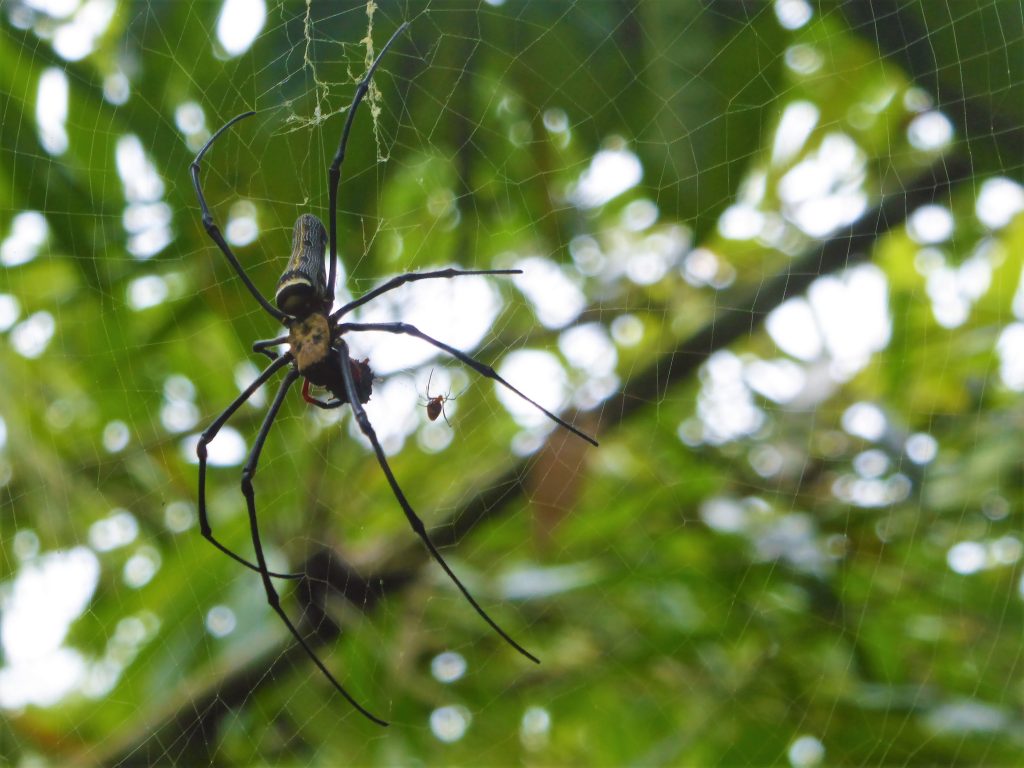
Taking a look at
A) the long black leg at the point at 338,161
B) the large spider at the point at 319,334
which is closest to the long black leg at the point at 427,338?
the large spider at the point at 319,334

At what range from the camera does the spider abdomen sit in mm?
2260

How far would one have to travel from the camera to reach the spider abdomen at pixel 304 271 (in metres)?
2.26

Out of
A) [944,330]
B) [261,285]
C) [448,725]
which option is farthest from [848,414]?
[261,285]

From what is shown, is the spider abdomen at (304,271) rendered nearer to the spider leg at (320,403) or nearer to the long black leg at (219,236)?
the long black leg at (219,236)

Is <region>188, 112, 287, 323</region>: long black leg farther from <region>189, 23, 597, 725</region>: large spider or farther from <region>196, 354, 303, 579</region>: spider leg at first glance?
<region>196, 354, 303, 579</region>: spider leg

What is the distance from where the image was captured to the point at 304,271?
7.41ft

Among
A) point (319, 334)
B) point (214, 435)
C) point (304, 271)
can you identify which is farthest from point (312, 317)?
point (214, 435)

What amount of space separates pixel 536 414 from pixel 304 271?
1070 mm

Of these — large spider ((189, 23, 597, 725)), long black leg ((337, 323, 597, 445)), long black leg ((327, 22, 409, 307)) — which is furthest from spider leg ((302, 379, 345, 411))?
long black leg ((327, 22, 409, 307))

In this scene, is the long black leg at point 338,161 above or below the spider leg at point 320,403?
above

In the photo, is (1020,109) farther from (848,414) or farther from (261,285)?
(261,285)

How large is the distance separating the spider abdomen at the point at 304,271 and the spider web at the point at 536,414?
284mm

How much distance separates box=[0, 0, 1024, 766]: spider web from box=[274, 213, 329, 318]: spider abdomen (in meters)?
0.28

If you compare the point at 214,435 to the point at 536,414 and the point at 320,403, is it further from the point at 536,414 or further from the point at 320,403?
the point at 536,414
